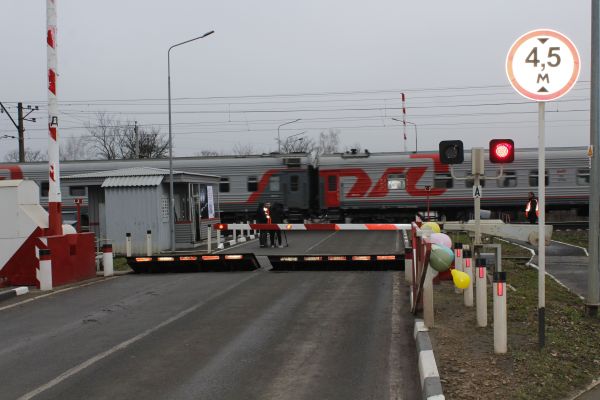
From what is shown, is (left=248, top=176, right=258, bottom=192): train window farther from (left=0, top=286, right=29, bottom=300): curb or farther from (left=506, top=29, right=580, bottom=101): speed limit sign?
(left=506, top=29, right=580, bottom=101): speed limit sign

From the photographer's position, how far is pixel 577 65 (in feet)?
20.2

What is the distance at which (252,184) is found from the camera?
1178 inches

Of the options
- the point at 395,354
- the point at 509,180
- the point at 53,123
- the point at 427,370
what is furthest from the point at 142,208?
the point at 509,180

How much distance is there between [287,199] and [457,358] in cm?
2440

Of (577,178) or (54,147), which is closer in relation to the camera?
(54,147)

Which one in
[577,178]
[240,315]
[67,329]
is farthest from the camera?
[577,178]

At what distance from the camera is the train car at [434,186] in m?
27.5

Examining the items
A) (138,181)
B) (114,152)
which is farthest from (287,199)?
(114,152)

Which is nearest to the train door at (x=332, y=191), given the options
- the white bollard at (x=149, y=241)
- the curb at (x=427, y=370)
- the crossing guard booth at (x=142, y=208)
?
the crossing guard booth at (x=142, y=208)

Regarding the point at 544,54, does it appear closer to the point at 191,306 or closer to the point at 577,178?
the point at 191,306

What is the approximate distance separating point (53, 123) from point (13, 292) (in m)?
3.49

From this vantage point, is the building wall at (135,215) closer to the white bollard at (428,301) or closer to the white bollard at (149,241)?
the white bollard at (149,241)

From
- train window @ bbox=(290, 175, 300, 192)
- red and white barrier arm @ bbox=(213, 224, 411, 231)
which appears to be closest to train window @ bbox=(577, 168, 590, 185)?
train window @ bbox=(290, 175, 300, 192)

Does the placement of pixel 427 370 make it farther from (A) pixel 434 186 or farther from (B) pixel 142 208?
(A) pixel 434 186
